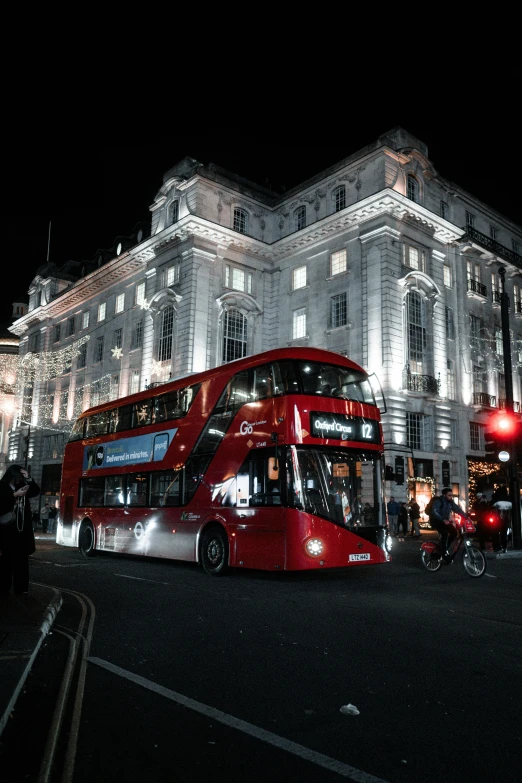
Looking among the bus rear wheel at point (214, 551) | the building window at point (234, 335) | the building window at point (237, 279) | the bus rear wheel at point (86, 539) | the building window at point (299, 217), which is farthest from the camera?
the building window at point (299, 217)

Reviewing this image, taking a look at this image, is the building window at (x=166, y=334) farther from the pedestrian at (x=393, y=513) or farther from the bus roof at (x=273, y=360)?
the bus roof at (x=273, y=360)

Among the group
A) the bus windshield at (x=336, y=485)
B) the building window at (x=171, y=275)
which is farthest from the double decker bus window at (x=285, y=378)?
the building window at (x=171, y=275)

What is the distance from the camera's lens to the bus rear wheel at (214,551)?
486 inches

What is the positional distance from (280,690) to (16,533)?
468 centimetres

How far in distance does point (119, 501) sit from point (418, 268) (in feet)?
69.8

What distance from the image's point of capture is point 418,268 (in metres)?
31.2

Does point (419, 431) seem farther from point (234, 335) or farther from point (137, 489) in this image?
point (137, 489)

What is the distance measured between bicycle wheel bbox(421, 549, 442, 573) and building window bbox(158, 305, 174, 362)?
2300 centimetres

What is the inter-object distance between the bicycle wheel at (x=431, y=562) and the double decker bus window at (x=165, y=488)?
18.3 ft

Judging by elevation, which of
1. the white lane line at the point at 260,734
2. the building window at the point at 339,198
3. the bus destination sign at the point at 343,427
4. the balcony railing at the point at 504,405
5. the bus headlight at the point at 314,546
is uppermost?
the building window at the point at 339,198

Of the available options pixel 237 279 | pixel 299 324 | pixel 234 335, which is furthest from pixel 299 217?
pixel 234 335

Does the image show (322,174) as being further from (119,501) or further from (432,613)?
(432,613)

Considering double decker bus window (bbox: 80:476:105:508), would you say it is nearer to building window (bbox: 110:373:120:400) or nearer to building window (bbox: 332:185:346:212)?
building window (bbox: 332:185:346:212)

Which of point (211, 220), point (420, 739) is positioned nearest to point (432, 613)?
point (420, 739)
